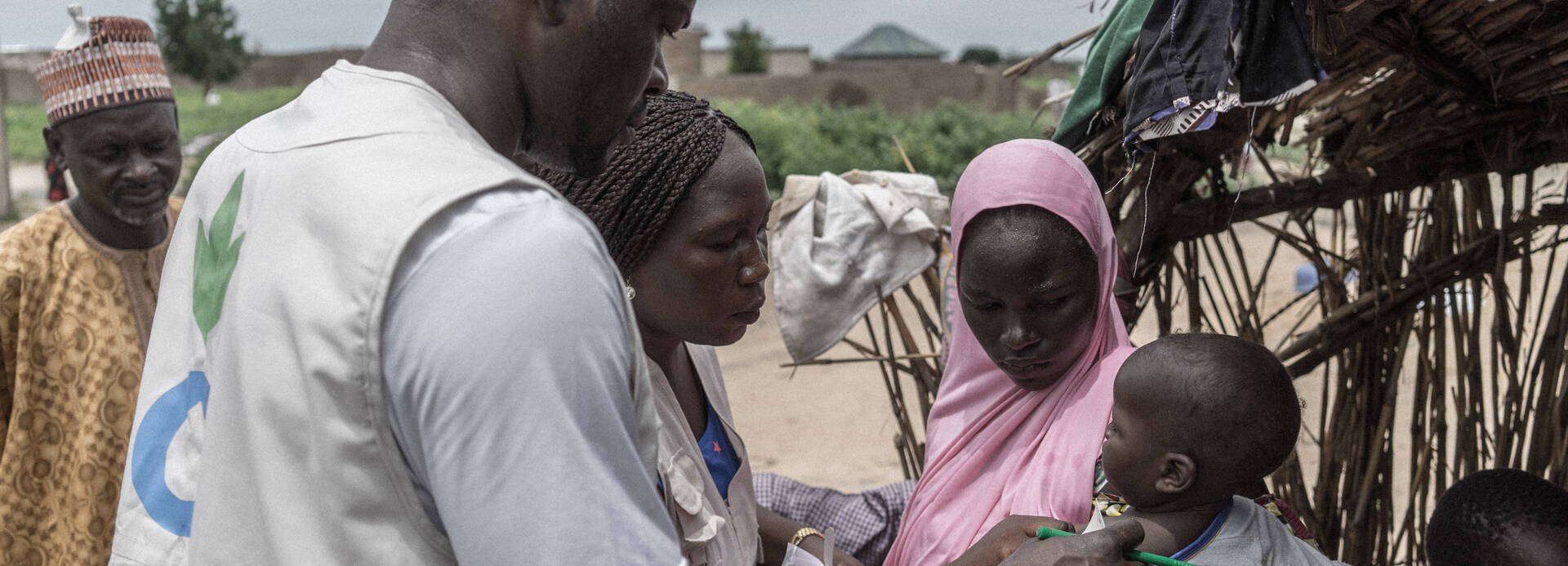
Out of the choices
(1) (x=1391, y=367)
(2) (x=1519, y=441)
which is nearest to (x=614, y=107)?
(1) (x=1391, y=367)

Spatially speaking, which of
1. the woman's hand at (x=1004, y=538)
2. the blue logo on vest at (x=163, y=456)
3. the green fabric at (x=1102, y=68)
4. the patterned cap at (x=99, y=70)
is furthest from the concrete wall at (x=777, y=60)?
the blue logo on vest at (x=163, y=456)

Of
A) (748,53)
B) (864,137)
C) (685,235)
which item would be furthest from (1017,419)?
(748,53)

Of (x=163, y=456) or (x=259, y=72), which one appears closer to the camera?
(x=163, y=456)

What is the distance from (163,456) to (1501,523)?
2.35 m

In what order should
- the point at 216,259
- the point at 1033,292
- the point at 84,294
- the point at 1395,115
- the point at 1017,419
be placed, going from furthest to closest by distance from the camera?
the point at 84,294, the point at 1395,115, the point at 1017,419, the point at 1033,292, the point at 216,259

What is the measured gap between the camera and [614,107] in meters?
1.09

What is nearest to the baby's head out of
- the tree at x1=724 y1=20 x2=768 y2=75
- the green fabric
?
the green fabric

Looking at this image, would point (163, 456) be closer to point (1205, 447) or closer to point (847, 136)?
point (1205, 447)

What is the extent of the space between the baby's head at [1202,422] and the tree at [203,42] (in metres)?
35.0

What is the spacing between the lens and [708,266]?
1955 mm

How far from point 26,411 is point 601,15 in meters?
2.58

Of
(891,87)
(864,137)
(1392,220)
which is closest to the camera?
(1392,220)

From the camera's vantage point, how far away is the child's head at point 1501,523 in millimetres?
2203

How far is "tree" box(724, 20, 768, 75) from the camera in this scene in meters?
31.1
